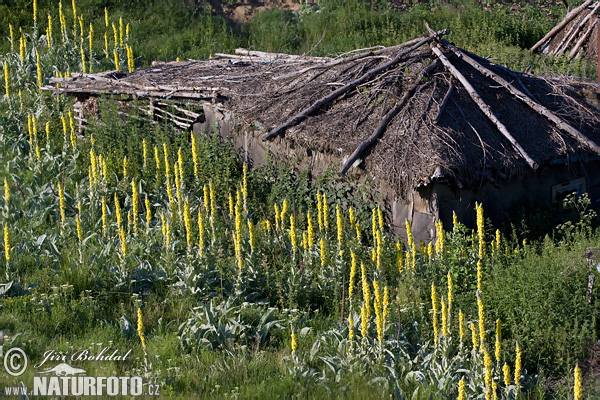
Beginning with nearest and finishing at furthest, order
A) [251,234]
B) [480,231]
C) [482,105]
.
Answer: [251,234], [480,231], [482,105]

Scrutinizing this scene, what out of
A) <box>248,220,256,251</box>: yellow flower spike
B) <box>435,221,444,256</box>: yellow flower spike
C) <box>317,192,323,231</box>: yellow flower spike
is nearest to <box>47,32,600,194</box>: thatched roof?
<box>317,192,323,231</box>: yellow flower spike

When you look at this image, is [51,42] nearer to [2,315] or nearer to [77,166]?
[77,166]

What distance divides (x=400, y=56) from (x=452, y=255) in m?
3.78

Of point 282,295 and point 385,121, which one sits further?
point 385,121

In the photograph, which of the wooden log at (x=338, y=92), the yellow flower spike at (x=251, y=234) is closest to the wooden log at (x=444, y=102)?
the wooden log at (x=338, y=92)

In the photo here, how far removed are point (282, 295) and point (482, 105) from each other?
13.4ft

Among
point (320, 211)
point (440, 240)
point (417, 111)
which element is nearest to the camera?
point (440, 240)

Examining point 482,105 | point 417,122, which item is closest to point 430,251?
point 417,122

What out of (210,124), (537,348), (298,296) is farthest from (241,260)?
(210,124)

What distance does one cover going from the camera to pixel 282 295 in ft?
23.4

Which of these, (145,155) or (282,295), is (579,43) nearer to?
(145,155)

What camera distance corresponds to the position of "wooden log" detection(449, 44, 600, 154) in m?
9.30

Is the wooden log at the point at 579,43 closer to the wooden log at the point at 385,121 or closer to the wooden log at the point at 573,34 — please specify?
the wooden log at the point at 573,34

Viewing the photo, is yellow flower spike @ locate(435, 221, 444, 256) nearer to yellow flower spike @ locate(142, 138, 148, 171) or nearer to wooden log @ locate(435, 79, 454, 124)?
wooden log @ locate(435, 79, 454, 124)
